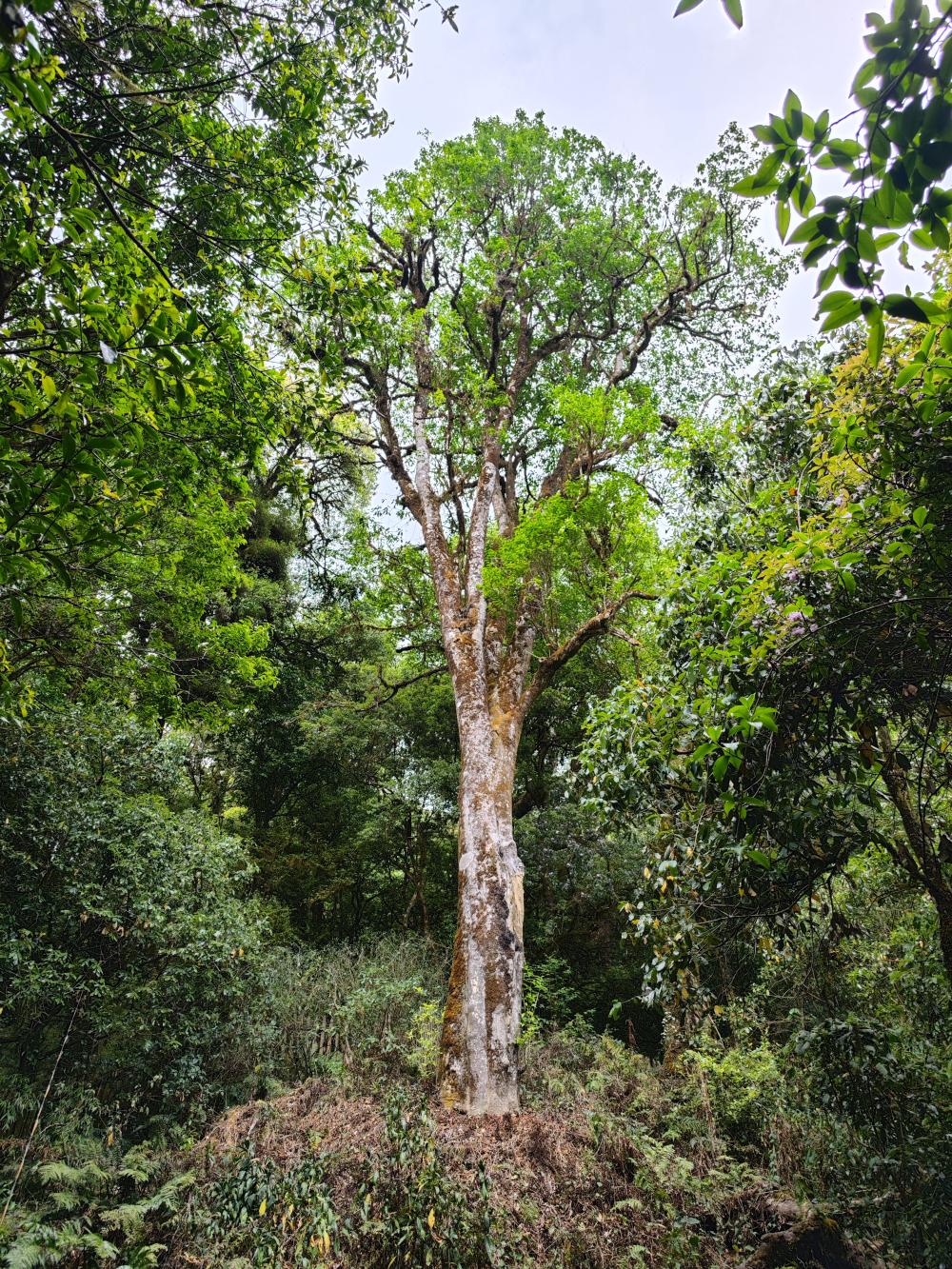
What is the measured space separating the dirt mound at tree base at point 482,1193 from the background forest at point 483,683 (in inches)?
1.2

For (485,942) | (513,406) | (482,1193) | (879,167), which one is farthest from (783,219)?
(513,406)

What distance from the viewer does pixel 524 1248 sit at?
3.18 metres

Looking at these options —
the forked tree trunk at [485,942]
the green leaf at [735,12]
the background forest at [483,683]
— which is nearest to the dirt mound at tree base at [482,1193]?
the background forest at [483,683]

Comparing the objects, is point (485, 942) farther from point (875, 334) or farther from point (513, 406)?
point (513, 406)

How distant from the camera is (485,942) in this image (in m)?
5.98

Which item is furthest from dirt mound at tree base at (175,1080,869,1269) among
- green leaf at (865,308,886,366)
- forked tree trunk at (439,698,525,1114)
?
green leaf at (865,308,886,366)

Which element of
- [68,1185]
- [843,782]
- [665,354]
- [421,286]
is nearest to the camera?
[843,782]

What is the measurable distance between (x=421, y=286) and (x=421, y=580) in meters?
4.77

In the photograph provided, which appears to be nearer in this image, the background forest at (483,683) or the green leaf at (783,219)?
the green leaf at (783,219)

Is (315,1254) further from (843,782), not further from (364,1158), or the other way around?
(843,782)

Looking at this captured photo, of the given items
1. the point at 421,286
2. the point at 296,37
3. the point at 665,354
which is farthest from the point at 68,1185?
the point at 665,354

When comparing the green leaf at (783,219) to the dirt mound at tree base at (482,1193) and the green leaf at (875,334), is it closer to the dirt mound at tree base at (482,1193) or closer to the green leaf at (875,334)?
the green leaf at (875,334)

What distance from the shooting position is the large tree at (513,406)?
643cm

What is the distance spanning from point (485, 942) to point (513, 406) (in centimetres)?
785
